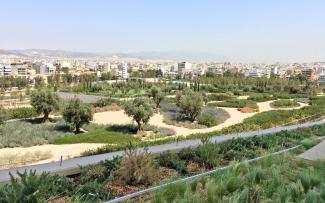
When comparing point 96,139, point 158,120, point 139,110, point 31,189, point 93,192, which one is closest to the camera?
point 31,189

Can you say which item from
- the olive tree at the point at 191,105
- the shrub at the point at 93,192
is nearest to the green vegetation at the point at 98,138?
the olive tree at the point at 191,105

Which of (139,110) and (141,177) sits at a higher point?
(141,177)

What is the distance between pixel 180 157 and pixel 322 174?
3238mm

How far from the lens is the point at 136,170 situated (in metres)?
7.34

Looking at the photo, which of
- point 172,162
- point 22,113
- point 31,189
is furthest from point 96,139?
point 31,189

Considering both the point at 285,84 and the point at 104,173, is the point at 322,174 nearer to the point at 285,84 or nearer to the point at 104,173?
the point at 104,173

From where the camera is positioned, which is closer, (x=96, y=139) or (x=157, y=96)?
(x=96, y=139)

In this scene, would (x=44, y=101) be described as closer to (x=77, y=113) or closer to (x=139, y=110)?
(x=77, y=113)

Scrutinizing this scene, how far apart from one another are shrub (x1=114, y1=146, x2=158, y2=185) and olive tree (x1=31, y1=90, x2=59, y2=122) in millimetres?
29958

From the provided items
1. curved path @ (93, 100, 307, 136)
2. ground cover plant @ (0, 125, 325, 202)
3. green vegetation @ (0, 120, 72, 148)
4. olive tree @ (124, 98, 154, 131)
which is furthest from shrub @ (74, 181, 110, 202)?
curved path @ (93, 100, 307, 136)

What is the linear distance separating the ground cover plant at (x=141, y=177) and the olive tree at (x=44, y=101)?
A: 28.0m

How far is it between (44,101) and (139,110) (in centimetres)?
974

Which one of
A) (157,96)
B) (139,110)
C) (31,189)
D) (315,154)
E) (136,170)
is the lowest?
(157,96)

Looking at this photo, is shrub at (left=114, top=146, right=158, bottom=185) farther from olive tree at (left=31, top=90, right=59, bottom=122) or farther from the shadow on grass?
olive tree at (left=31, top=90, right=59, bottom=122)
